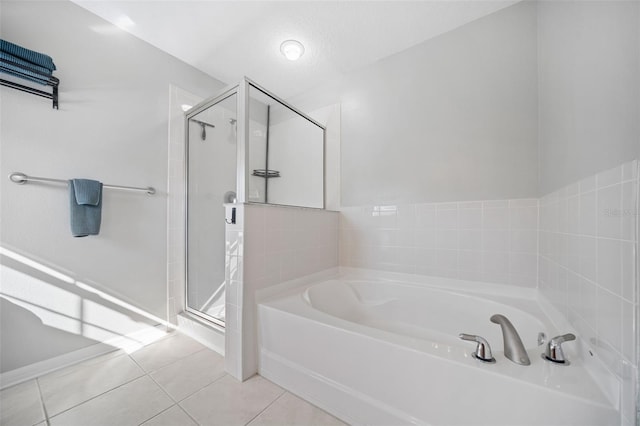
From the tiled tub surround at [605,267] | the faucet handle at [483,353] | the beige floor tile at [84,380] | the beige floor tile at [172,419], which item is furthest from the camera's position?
the beige floor tile at [84,380]

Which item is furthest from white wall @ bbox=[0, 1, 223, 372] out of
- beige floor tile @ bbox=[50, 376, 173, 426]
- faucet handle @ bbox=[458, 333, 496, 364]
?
faucet handle @ bbox=[458, 333, 496, 364]

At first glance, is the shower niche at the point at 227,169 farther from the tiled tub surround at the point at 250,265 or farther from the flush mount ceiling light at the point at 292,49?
the flush mount ceiling light at the point at 292,49

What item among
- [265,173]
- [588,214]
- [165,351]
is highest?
[265,173]

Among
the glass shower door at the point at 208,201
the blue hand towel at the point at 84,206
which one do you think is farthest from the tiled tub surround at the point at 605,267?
the blue hand towel at the point at 84,206

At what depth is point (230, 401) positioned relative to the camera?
3.72 feet

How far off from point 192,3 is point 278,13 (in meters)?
0.57

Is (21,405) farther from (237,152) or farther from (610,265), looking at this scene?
(610,265)

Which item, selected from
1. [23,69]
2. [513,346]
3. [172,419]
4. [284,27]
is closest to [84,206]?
[23,69]

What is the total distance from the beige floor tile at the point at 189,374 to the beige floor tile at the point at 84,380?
0.16 metres

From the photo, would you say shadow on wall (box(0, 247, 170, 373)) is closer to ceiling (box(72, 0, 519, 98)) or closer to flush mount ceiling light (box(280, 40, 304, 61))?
ceiling (box(72, 0, 519, 98))

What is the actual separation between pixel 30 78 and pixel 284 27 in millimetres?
1556

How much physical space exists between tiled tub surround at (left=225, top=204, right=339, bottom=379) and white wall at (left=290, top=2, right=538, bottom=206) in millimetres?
829

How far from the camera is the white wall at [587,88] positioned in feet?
2.13

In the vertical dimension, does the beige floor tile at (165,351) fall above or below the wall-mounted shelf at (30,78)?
below
